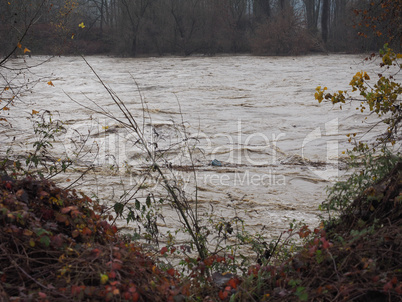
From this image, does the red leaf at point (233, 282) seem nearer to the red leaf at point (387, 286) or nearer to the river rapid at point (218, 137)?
the red leaf at point (387, 286)

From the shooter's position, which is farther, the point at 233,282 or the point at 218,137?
the point at 218,137

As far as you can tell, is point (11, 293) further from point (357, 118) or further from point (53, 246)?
point (357, 118)

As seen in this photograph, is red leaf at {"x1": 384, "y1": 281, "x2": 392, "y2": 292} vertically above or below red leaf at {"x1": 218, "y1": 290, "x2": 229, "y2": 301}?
above

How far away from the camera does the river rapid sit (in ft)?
18.1

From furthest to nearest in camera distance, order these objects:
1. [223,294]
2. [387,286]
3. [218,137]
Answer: [218,137] < [223,294] < [387,286]

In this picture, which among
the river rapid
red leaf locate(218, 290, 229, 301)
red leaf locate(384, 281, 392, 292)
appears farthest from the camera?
the river rapid

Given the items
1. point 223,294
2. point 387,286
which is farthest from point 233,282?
point 387,286

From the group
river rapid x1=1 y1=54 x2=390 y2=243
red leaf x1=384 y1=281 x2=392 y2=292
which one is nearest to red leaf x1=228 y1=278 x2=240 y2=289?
red leaf x1=384 y1=281 x2=392 y2=292

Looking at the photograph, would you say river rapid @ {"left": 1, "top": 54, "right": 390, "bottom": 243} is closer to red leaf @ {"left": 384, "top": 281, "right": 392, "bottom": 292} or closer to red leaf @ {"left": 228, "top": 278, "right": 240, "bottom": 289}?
red leaf @ {"left": 228, "top": 278, "right": 240, "bottom": 289}

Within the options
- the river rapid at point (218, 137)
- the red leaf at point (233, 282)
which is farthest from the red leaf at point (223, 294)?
the river rapid at point (218, 137)

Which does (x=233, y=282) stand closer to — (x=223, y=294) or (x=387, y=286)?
(x=223, y=294)

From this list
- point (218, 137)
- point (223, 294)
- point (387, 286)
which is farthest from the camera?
point (218, 137)

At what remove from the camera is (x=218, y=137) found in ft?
27.6

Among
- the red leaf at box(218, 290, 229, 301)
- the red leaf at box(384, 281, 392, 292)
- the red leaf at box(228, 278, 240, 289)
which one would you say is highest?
→ the red leaf at box(384, 281, 392, 292)
